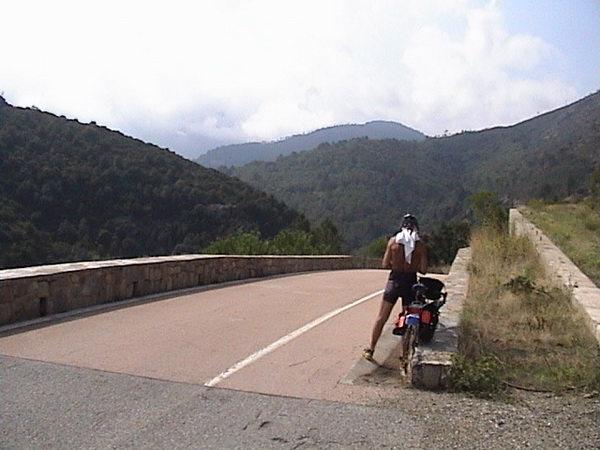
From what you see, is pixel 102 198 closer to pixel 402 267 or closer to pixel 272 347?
pixel 272 347

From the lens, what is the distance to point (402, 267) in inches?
294

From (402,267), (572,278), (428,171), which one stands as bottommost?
(572,278)

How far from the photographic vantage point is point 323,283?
1719cm

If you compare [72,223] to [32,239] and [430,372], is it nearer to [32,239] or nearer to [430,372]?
[32,239]

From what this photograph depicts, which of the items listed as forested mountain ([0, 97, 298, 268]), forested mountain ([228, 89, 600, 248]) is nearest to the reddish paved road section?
forested mountain ([0, 97, 298, 268])

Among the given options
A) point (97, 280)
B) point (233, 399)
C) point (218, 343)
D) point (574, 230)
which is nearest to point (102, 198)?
point (574, 230)

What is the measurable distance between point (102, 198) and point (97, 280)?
33349mm

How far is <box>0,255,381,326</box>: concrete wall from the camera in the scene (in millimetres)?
8891

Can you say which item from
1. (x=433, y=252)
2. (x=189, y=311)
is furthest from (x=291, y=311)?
(x=433, y=252)

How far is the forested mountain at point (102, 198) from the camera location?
33031mm

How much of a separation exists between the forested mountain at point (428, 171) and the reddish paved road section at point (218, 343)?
56363 mm

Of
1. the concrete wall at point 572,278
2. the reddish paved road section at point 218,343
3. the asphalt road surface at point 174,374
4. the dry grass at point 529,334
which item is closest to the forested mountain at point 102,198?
the reddish paved road section at point 218,343

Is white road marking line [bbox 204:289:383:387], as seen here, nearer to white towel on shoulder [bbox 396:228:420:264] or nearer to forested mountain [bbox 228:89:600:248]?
white towel on shoulder [bbox 396:228:420:264]

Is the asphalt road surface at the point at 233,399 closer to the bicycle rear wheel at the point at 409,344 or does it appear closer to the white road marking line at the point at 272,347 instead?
the white road marking line at the point at 272,347
